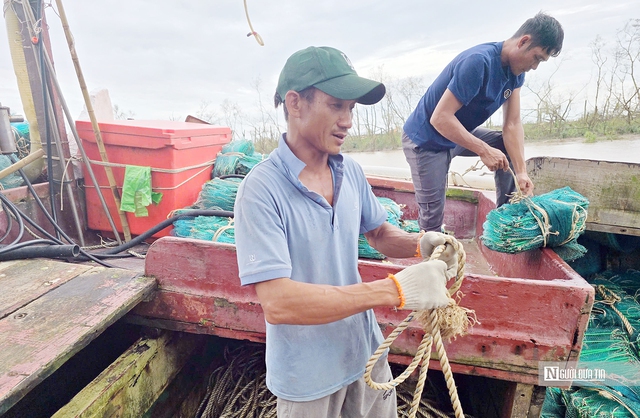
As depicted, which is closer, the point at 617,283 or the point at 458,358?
the point at 458,358

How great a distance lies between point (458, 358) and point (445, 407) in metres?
0.79

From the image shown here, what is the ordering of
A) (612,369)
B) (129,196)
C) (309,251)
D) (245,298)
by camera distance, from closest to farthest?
(309,251)
(245,298)
(612,369)
(129,196)

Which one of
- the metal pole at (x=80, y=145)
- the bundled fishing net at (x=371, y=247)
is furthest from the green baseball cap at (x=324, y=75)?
the metal pole at (x=80, y=145)

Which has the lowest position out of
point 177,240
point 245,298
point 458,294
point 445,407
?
point 445,407

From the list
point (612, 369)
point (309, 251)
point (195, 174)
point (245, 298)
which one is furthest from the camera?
point (195, 174)

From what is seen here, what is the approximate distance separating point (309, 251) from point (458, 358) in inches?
48.1

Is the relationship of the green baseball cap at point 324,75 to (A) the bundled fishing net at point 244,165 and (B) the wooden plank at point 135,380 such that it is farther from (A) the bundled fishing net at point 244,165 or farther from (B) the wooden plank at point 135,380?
(A) the bundled fishing net at point 244,165

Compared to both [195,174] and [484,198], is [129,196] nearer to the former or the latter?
[195,174]

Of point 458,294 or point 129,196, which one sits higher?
point 129,196

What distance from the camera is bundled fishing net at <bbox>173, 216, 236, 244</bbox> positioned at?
8.99ft

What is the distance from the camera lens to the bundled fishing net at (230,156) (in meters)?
3.91

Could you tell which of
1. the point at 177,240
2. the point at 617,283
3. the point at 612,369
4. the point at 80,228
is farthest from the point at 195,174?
the point at 617,283

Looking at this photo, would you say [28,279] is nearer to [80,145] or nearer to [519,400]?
[80,145]

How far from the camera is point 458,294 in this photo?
6.19ft
